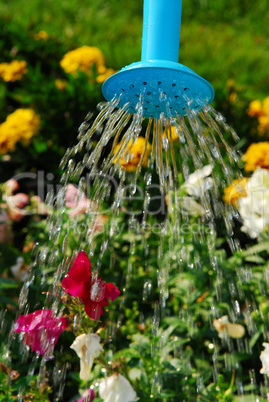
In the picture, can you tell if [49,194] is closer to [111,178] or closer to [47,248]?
[111,178]

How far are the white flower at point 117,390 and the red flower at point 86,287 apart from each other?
0.21m

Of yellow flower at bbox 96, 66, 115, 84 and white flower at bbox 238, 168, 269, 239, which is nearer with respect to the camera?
white flower at bbox 238, 168, 269, 239

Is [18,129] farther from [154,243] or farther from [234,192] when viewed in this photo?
[234,192]

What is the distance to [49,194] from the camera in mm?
2514

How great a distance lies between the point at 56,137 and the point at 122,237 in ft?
3.31

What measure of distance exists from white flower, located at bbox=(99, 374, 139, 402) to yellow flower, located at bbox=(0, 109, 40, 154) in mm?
1702

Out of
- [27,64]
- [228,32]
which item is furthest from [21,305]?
[228,32]

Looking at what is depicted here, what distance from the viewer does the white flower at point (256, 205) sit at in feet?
5.91

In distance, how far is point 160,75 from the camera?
112cm

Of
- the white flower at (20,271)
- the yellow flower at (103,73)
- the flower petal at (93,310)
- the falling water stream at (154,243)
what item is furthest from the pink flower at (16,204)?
the flower petal at (93,310)

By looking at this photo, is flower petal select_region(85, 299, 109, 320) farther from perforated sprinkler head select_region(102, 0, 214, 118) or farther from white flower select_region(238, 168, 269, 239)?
white flower select_region(238, 168, 269, 239)

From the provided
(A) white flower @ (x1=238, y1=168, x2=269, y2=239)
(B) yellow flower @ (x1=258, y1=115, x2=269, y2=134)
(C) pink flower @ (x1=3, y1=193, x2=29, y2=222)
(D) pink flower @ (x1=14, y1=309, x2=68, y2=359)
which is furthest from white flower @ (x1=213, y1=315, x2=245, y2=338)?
(B) yellow flower @ (x1=258, y1=115, x2=269, y2=134)

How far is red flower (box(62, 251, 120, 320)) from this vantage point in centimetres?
120

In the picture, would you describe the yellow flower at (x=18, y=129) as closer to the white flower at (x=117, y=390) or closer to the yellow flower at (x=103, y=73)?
the yellow flower at (x=103, y=73)
